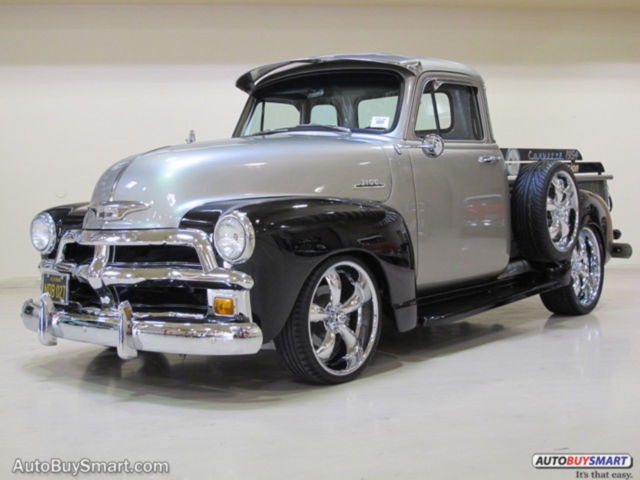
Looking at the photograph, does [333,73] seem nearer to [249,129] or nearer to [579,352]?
[249,129]

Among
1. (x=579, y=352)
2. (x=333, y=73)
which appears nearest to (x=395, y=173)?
(x=333, y=73)

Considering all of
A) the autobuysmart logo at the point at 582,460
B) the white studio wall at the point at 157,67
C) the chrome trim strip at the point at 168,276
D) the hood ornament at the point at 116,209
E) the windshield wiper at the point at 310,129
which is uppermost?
the white studio wall at the point at 157,67

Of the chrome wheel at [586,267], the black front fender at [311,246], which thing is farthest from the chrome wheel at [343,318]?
the chrome wheel at [586,267]

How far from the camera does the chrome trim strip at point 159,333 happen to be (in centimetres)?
347

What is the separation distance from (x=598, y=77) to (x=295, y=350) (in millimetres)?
7331

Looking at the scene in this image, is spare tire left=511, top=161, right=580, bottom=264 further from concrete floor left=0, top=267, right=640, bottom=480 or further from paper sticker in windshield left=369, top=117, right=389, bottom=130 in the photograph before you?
paper sticker in windshield left=369, top=117, right=389, bottom=130

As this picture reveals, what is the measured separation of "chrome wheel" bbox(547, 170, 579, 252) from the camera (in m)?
5.50

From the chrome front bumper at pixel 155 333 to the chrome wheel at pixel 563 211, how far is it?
2790 mm

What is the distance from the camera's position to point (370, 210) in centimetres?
415

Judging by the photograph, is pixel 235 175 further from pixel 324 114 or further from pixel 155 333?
pixel 324 114

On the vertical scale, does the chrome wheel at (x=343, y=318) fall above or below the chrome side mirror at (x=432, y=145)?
below

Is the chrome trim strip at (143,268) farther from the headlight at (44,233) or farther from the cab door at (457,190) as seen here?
the cab door at (457,190)

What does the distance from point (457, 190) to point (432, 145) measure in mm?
351

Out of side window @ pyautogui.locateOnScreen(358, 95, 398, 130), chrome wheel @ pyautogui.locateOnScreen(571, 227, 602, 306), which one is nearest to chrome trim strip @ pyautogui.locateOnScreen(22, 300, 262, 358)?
side window @ pyautogui.locateOnScreen(358, 95, 398, 130)
